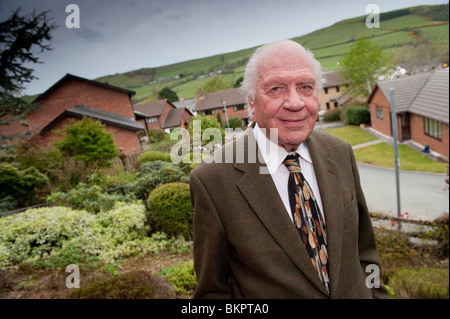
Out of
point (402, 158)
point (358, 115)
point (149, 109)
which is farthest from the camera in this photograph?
point (358, 115)

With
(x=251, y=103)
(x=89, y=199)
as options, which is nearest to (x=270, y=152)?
(x=251, y=103)

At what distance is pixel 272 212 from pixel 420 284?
4.86 m

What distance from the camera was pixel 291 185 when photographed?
1.60 meters

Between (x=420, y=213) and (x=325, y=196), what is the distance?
43.1 feet

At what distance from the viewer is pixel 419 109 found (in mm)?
20156

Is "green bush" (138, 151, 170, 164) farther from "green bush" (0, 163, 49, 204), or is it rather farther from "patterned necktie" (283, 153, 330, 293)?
"patterned necktie" (283, 153, 330, 293)

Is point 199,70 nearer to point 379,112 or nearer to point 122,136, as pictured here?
point 122,136

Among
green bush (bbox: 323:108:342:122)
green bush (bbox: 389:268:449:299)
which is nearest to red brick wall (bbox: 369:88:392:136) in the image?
green bush (bbox: 323:108:342:122)

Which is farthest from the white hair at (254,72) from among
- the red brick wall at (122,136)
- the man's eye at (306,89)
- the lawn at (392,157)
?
the lawn at (392,157)

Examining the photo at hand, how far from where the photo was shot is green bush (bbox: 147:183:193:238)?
22.2 ft

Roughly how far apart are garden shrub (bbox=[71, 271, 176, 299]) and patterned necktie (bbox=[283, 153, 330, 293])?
3186 millimetres

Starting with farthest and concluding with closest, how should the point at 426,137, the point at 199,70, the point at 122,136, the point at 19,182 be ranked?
1. the point at 426,137
2. the point at 122,136
3. the point at 19,182
4. the point at 199,70

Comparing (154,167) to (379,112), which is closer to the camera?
(154,167)

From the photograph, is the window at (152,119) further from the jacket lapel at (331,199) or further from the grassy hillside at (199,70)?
the jacket lapel at (331,199)
